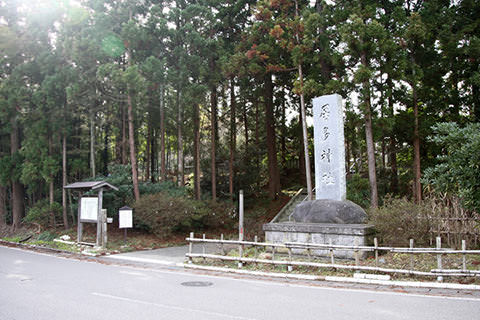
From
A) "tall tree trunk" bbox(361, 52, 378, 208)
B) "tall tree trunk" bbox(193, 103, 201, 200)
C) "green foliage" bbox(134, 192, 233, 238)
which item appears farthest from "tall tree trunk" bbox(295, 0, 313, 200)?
"tall tree trunk" bbox(193, 103, 201, 200)

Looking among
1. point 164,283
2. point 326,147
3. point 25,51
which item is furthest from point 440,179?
point 25,51

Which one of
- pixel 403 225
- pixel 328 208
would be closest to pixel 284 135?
pixel 328 208

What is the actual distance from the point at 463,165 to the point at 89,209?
497 inches

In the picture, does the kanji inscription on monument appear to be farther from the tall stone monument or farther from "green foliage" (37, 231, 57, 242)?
"green foliage" (37, 231, 57, 242)

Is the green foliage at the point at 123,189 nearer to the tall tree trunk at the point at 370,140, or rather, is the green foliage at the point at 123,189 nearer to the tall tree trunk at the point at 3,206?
the tall tree trunk at the point at 3,206

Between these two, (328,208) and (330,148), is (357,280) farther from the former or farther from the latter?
(330,148)

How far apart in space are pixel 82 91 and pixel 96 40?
2672 mm

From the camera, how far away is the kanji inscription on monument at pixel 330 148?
11.9 meters

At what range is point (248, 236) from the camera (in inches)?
595

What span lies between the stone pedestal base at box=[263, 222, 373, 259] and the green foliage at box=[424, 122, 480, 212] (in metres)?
2.14

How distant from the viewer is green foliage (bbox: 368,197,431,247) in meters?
9.90

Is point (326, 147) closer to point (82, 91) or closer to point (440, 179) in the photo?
point (440, 179)

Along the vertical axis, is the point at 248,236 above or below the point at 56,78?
below

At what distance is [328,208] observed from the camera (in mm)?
11148
